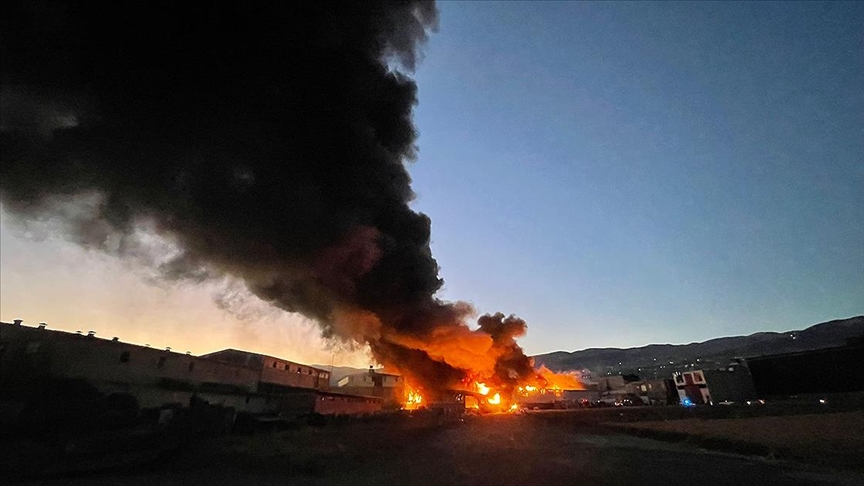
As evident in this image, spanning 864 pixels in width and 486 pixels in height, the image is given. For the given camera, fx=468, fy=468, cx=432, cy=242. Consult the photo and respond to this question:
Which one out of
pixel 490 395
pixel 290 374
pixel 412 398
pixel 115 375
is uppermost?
pixel 290 374

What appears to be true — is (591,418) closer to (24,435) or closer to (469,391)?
(469,391)

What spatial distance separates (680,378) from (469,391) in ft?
138

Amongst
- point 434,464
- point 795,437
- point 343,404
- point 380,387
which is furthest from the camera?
point 380,387

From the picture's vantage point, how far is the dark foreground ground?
1522 centimetres

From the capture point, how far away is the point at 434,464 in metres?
19.7

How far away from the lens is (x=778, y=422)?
4291 cm

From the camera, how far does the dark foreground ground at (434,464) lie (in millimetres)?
15221

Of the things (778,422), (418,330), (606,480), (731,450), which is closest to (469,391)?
(418,330)

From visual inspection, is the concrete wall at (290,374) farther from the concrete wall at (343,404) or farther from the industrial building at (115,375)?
the industrial building at (115,375)

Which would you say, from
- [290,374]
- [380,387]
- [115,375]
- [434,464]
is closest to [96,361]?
[115,375]

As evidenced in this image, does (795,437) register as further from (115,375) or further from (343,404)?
(115,375)

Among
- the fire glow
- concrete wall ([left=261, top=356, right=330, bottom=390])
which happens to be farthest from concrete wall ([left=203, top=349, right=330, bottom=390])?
the fire glow

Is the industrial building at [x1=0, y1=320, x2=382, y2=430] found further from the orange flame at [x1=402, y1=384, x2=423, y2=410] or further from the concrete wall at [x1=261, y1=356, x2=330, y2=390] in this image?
the orange flame at [x1=402, y1=384, x2=423, y2=410]

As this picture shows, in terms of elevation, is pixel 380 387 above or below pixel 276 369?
below
